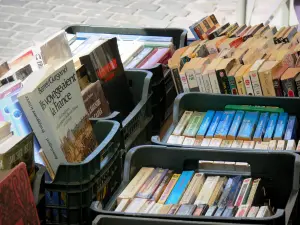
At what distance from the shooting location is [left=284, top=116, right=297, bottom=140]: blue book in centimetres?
265

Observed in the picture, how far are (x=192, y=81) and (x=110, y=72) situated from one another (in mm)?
336

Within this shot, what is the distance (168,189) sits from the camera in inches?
89.6

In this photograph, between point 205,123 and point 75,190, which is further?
point 205,123

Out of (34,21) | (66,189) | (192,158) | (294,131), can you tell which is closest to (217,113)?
(294,131)

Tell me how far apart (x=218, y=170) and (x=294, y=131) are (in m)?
0.45

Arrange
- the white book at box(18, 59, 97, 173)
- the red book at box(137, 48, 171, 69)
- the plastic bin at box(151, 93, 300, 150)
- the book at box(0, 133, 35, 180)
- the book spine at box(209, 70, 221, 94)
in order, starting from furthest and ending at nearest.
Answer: the red book at box(137, 48, 171, 69) → the book spine at box(209, 70, 221, 94) → the plastic bin at box(151, 93, 300, 150) → the white book at box(18, 59, 97, 173) → the book at box(0, 133, 35, 180)

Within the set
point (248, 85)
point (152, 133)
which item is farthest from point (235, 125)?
point (152, 133)

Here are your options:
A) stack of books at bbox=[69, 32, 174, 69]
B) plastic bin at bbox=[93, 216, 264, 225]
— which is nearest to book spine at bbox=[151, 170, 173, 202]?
plastic bin at bbox=[93, 216, 264, 225]

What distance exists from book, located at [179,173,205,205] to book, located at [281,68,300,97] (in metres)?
0.69

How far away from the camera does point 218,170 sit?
2398mm

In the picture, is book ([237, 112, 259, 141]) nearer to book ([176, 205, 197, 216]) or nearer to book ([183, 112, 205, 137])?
book ([183, 112, 205, 137])

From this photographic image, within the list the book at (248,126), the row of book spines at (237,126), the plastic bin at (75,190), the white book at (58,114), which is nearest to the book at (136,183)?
the plastic bin at (75,190)

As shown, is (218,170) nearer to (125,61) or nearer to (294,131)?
(294,131)

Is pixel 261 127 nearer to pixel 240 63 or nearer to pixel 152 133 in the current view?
pixel 240 63
